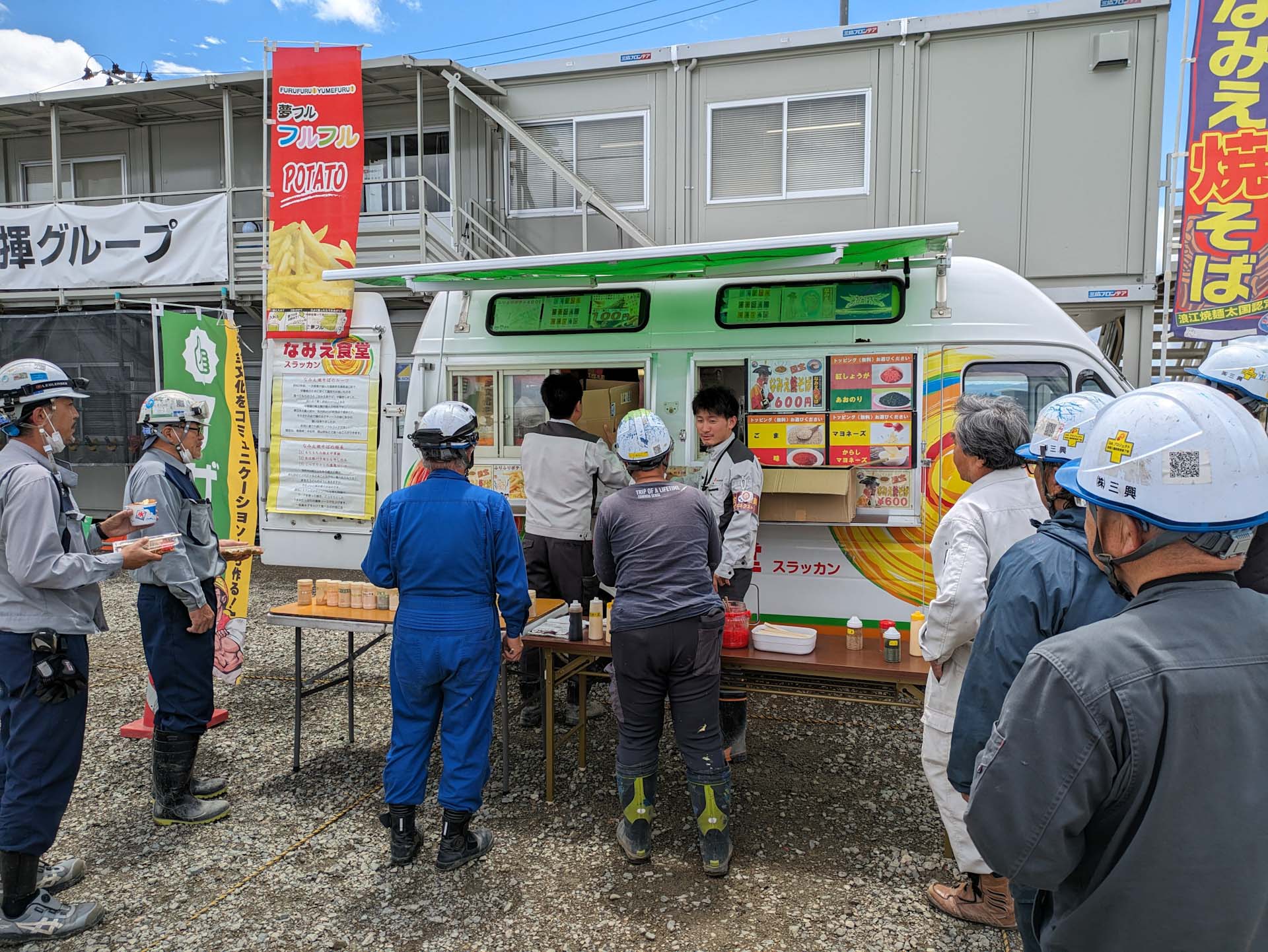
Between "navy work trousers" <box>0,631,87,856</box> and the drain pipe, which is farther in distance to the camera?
the drain pipe

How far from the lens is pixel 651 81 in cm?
1023

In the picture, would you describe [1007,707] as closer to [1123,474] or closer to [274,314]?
[1123,474]

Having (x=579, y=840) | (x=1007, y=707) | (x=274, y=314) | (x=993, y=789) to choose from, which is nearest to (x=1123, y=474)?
(x=1007, y=707)

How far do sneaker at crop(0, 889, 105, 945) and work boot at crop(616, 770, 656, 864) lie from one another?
2.21m

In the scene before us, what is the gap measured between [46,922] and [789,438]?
13.9ft

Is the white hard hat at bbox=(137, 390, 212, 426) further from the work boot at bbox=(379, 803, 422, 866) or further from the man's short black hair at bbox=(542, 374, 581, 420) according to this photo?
the work boot at bbox=(379, 803, 422, 866)

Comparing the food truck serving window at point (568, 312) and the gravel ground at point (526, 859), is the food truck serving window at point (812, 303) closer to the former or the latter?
the food truck serving window at point (568, 312)

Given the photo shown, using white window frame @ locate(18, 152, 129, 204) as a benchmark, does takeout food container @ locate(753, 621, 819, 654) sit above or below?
below

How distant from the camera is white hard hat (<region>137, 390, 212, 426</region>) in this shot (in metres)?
3.99

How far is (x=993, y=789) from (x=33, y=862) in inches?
141

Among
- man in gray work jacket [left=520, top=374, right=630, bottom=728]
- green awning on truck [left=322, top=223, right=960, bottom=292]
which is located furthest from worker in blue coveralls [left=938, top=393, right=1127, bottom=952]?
man in gray work jacket [left=520, top=374, right=630, bottom=728]

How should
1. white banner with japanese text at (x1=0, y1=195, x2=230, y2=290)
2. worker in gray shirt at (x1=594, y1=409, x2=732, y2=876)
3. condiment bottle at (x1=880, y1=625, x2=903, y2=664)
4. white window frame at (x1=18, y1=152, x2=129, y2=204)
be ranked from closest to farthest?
worker in gray shirt at (x1=594, y1=409, x2=732, y2=876), condiment bottle at (x1=880, y1=625, x2=903, y2=664), white banner with japanese text at (x1=0, y1=195, x2=230, y2=290), white window frame at (x1=18, y1=152, x2=129, y2=204)

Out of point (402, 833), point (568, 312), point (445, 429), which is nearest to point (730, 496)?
point (445, 429)

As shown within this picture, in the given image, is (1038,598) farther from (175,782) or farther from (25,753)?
(175,782)
